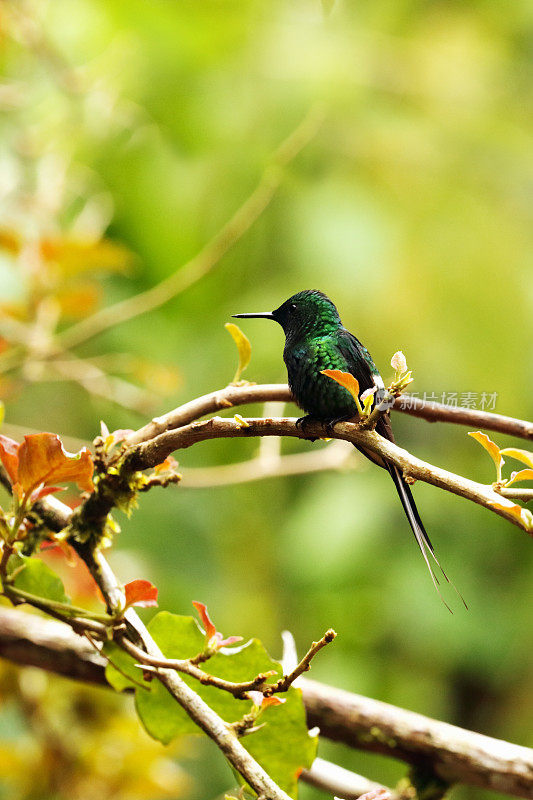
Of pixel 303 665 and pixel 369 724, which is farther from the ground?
pixel 303 665

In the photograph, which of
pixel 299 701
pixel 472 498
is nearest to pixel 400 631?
pixel 299 701

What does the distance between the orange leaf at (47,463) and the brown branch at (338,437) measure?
0.14 feet

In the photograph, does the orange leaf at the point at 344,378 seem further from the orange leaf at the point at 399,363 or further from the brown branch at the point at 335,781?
the brown branch at the point at 335,781

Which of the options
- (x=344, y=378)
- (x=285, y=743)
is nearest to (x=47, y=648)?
(x=285, y=743)

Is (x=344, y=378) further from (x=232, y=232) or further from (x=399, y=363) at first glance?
(x=232, y=232)

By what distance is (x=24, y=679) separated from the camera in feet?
4.54

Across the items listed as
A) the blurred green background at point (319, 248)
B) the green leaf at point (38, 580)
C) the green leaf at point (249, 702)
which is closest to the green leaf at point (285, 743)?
the green leaf at point (249, 702)

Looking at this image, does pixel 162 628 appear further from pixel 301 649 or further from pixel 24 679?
pixel 301 649

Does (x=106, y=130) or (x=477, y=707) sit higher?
(x=106, y=130)

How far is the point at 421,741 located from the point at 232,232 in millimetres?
681

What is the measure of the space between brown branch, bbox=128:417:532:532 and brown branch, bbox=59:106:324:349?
364mm

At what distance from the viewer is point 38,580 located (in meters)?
0.72

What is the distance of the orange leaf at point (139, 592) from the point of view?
64cm

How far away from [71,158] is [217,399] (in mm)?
1733
